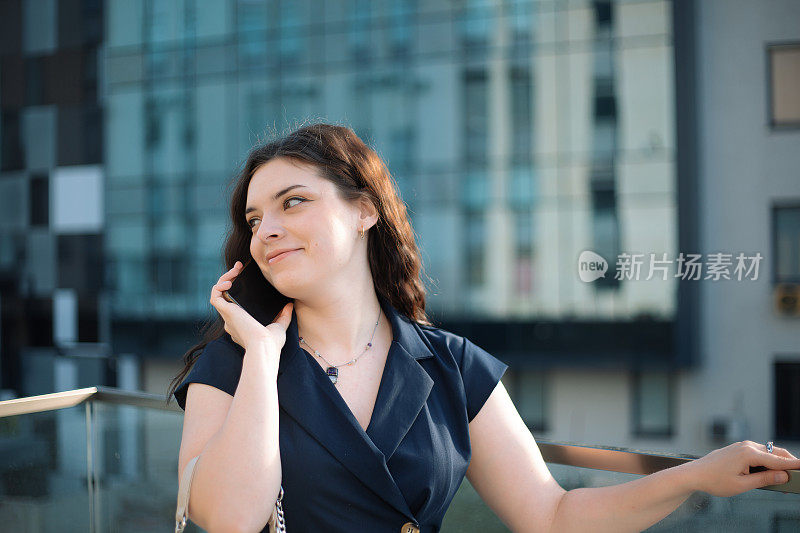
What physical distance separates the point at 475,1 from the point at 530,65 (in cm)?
141

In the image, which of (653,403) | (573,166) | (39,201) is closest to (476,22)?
(573,166)

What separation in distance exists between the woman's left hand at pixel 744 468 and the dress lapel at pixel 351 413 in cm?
64

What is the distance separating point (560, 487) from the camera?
188 centimetres

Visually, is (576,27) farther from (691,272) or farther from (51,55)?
(51,55)

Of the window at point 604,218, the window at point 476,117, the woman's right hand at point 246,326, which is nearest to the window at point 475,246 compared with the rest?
the window at point 476,117

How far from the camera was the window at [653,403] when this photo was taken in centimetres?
1295

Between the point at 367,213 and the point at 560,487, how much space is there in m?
0.82

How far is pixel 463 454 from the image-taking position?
1797 mm

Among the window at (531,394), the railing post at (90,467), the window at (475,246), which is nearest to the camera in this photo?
the railing post at (90,467)

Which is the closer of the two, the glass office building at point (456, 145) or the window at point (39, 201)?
the glass office building at point (456, 145)

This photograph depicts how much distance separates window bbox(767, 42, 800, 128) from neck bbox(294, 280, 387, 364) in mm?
12696

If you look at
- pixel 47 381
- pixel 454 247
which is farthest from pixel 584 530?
pixel 47 381

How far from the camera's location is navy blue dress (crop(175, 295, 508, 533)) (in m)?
1.65

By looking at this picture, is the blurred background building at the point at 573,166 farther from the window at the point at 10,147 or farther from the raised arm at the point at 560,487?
the raised arm at the point at 560,487
